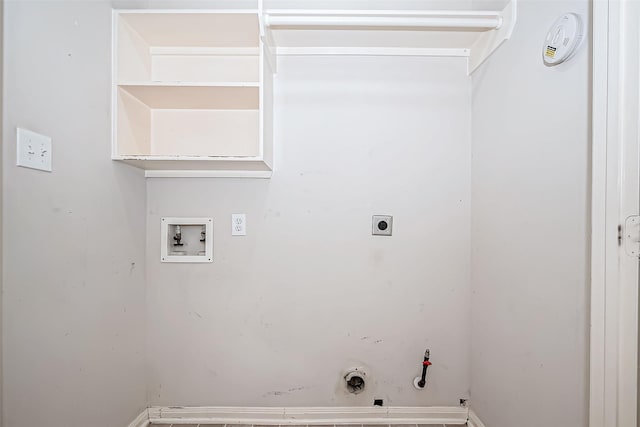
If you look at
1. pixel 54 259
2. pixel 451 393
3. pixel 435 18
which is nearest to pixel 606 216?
pixel 435 18

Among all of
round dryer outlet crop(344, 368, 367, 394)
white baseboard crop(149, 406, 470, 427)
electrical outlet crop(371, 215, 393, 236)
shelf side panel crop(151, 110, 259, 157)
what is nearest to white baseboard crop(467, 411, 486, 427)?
white baseboard crop(149, 406, 470, 427)

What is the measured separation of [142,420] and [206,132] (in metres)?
1.54

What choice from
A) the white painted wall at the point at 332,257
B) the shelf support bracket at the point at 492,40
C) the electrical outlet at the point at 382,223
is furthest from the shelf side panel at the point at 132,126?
the shelf support bracket at the point at 492,40

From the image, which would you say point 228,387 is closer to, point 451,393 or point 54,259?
point 54,259

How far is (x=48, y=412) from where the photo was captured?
108cm

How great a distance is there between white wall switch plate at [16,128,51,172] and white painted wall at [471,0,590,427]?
5.52ft

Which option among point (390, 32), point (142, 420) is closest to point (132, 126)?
point (390, 32)

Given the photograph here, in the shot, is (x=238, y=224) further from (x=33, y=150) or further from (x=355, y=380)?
(x=355, y=380)

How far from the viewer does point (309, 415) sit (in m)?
1.72

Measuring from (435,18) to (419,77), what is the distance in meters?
0.36

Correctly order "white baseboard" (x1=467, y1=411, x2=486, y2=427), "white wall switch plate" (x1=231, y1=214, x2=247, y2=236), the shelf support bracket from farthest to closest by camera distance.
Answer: "white wall switch plate" (x1=231, y1=214, x2=247, y2=236) < "white baseboard" (x1=467, y1=411, x2=486, y2=427) < the shelf support bracket

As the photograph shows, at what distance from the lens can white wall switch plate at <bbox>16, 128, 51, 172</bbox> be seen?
958mm

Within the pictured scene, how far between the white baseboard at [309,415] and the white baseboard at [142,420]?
2 centimetres

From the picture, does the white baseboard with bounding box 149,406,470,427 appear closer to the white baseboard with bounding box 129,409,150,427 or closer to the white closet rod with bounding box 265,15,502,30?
the white baseboard with bounding box 129,409,150,427
